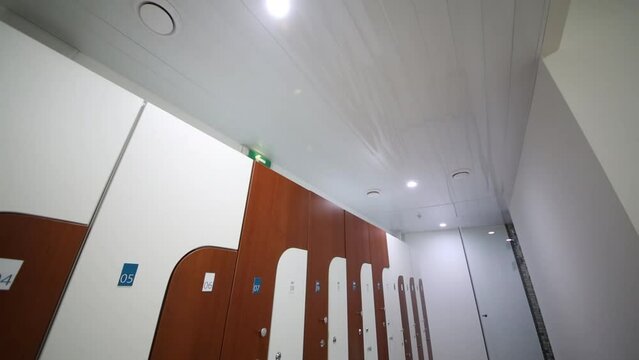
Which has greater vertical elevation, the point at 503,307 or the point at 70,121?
the point at 70,121

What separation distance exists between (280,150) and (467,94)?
1.61 m

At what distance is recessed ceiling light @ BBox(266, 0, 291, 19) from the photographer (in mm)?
1032

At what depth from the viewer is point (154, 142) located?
0.98 metres

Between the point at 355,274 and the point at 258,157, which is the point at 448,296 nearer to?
the point at 355,274

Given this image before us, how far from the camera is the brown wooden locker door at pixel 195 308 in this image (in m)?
0.88

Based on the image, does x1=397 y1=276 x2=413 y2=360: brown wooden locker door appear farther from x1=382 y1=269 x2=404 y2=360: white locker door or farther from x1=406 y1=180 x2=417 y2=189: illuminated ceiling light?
x1=406 y1=180 x2=417 y2=189: illuminated ceiling light

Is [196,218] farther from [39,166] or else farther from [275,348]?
[275,348]

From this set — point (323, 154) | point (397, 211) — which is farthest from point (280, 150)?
point (397, 211)

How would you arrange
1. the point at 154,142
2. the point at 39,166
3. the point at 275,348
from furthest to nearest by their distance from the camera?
the point at 275,348, the point at 154,142, the point at 39,166

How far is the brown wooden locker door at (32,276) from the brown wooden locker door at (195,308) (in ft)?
1.05

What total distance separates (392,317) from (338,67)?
10.7ft

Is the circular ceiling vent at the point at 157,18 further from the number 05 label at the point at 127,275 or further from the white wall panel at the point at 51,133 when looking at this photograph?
the number 05 label at the point at 127,275

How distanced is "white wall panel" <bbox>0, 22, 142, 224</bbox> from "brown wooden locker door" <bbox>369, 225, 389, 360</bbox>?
9.19 feet

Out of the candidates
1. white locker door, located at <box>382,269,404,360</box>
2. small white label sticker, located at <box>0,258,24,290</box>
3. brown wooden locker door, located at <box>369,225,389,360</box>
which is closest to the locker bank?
small white label sticker, located at <box>0,258,24,290</box>
